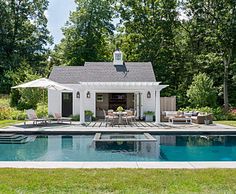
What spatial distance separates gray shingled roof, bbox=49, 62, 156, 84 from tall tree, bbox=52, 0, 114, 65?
482 inches

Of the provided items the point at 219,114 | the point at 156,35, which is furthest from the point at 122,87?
the point at 156,35

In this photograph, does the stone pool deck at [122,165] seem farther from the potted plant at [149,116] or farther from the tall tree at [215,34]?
the tall tree at [215,34]

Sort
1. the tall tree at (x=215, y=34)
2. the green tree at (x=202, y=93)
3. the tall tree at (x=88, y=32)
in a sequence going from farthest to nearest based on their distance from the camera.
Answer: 1. the tall tree at (x=88, y=32)
2. the tall tree at (x=215, y=34)
3. the green tree at (x=202, y=93)

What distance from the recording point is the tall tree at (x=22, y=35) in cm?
4091

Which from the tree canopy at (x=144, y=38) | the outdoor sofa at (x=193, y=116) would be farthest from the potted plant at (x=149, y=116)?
the tree canopy at (x=144, y=38)

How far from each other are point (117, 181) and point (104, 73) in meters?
19.4

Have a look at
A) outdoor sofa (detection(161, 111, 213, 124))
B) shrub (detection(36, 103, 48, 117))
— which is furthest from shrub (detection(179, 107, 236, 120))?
shrub (detection(36, 103, 48, 117))

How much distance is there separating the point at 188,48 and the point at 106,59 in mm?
10500

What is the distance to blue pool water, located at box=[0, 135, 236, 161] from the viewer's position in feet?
37.6

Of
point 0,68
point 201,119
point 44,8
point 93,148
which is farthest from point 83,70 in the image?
point 44,8

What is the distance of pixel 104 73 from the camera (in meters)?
25.6

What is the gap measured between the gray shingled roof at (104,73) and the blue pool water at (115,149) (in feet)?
30.9

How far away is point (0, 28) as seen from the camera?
1626 inches

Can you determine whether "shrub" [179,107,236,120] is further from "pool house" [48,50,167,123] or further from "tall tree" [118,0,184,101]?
"tall tree" [118,0,184,101]
